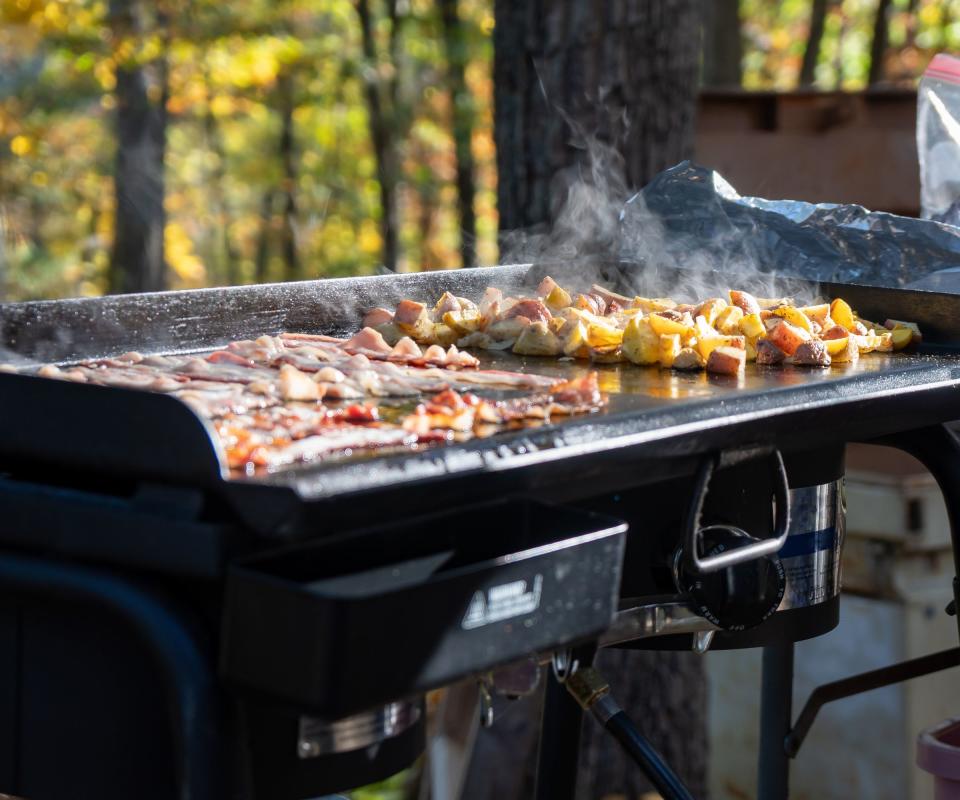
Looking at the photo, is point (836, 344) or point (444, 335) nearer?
point (836, 344)

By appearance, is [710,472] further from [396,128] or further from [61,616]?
[396,128]

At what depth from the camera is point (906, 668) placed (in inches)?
100

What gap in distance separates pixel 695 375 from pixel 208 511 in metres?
1.13

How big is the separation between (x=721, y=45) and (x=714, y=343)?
21.3 feet

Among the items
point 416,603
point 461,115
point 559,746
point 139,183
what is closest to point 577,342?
point 559,746

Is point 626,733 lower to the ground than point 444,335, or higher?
lower

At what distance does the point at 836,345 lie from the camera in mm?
2371

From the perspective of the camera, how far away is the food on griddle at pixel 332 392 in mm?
1551

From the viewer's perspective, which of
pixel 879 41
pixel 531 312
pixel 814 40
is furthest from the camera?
pixel 814 40

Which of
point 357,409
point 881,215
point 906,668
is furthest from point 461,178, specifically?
point 357,409

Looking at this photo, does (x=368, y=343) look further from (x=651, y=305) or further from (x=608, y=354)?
(x=651, y=305)

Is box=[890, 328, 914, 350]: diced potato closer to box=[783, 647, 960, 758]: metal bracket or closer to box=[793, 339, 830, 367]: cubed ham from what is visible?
box=[793, 339, 830, 367]: cubed ham

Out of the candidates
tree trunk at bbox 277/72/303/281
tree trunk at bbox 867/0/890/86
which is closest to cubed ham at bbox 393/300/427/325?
tree trunk at bbox 867/0/890/86

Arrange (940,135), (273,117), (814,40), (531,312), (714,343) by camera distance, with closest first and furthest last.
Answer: (714,343)
(531,312)
(940,135)
(814,40)
(273,117)
